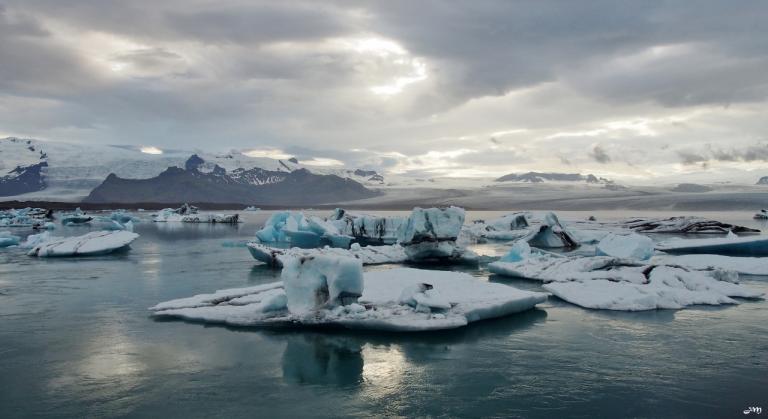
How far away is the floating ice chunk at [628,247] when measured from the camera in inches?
590

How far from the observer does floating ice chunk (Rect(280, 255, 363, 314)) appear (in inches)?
312

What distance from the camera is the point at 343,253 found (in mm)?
15211

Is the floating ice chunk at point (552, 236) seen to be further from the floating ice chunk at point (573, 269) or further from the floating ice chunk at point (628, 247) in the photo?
the floating ice chunk at point (573, 269)

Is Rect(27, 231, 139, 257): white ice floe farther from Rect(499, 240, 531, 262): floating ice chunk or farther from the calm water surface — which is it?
Rect(499, 240, 531, 262): floating ice chunk

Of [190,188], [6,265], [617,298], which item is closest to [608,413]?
[617,298]

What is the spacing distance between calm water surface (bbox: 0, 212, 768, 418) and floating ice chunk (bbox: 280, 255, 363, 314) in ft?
1.72

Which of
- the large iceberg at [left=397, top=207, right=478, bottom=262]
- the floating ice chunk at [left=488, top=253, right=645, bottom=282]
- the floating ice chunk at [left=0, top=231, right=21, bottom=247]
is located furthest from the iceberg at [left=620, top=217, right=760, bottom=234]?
the floating ice chunk at [left=0, top=231, right=21, bottom=247]

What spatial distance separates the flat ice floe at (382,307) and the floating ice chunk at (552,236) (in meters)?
14.0

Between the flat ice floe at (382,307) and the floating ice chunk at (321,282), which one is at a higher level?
the floating ice chunk at (321,282)

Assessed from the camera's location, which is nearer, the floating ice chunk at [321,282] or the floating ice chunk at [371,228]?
the floating ice chunk at [321,282]

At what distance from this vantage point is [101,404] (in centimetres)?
510

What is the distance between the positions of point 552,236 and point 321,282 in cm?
1729

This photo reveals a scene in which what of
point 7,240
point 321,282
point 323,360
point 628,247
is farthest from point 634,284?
point 7,240

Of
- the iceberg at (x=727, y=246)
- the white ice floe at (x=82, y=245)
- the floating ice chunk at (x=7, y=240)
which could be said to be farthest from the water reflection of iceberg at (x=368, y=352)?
the floating ice chunk at (x=7, y=240)
